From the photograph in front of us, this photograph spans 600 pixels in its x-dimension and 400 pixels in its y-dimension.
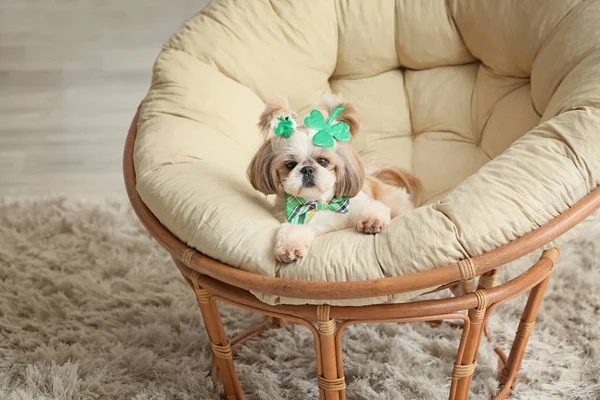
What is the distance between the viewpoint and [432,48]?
197 cm

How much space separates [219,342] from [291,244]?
431 millimetres

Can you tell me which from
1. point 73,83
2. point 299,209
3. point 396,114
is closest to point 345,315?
point 299,209

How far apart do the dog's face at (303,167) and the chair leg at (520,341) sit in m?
0.50

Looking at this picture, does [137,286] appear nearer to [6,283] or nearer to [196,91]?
[6,283]

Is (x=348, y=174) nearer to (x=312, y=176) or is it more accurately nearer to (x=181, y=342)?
(x=312, y=176)

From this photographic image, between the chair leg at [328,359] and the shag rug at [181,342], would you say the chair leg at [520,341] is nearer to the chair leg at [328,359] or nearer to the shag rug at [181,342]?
the shag rug at [181,342]

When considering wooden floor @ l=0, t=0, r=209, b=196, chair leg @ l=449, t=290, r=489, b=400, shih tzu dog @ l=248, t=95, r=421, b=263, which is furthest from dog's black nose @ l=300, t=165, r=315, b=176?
wooden floor @ l=0, t=0, r=209, b=196

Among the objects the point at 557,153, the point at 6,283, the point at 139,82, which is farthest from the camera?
the point at 139,82

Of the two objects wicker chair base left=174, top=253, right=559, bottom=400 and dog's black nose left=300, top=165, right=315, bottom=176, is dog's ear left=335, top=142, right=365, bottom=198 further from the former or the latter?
→ wicker chair base left=174, top=253, right=559, bottom=400

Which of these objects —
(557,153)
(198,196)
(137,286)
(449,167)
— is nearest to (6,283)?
(137,286)

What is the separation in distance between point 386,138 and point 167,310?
84cm

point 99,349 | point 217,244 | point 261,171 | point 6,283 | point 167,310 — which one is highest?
point 261,171

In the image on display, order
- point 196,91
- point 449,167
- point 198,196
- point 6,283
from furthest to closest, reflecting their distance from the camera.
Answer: point 6,283, point 449,167, point 196,91, point 198,196

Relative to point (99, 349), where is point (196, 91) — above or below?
above
